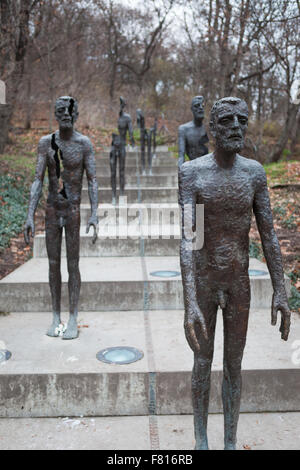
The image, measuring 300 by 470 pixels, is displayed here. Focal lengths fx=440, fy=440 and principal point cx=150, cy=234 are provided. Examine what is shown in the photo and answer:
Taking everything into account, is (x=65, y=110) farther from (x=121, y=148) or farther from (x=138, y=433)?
(x=121, y=148)

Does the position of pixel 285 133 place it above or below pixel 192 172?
above

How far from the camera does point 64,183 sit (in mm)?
4195

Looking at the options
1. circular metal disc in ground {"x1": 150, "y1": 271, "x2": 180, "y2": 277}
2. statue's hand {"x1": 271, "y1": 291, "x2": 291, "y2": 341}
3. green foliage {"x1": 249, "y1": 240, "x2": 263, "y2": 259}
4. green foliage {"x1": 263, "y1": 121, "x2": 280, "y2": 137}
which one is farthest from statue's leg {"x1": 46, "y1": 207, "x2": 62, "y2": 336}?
green foliage {"x1": 263, "y1": 121, "x2": 280, "y2": 137}

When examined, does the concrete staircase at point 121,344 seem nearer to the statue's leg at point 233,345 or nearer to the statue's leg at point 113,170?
the statue's leg at point 233,345

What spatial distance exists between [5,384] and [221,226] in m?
2.24

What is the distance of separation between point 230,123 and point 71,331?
2870 mm

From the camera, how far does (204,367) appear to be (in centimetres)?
244

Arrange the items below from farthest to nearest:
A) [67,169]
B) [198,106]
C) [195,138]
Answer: [195,138] → [198,106] → [67,169]

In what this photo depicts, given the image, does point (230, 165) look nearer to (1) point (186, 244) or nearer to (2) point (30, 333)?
(1) point (186, 244)

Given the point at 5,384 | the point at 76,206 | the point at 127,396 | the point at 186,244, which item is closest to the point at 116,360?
the point at 127,396

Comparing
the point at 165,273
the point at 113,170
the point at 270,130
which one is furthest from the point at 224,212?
the point at 270,130

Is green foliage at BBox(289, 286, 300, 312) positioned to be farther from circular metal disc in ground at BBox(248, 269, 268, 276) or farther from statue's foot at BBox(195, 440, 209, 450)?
statue's foot at BBox(195, 440, 209, 450)
